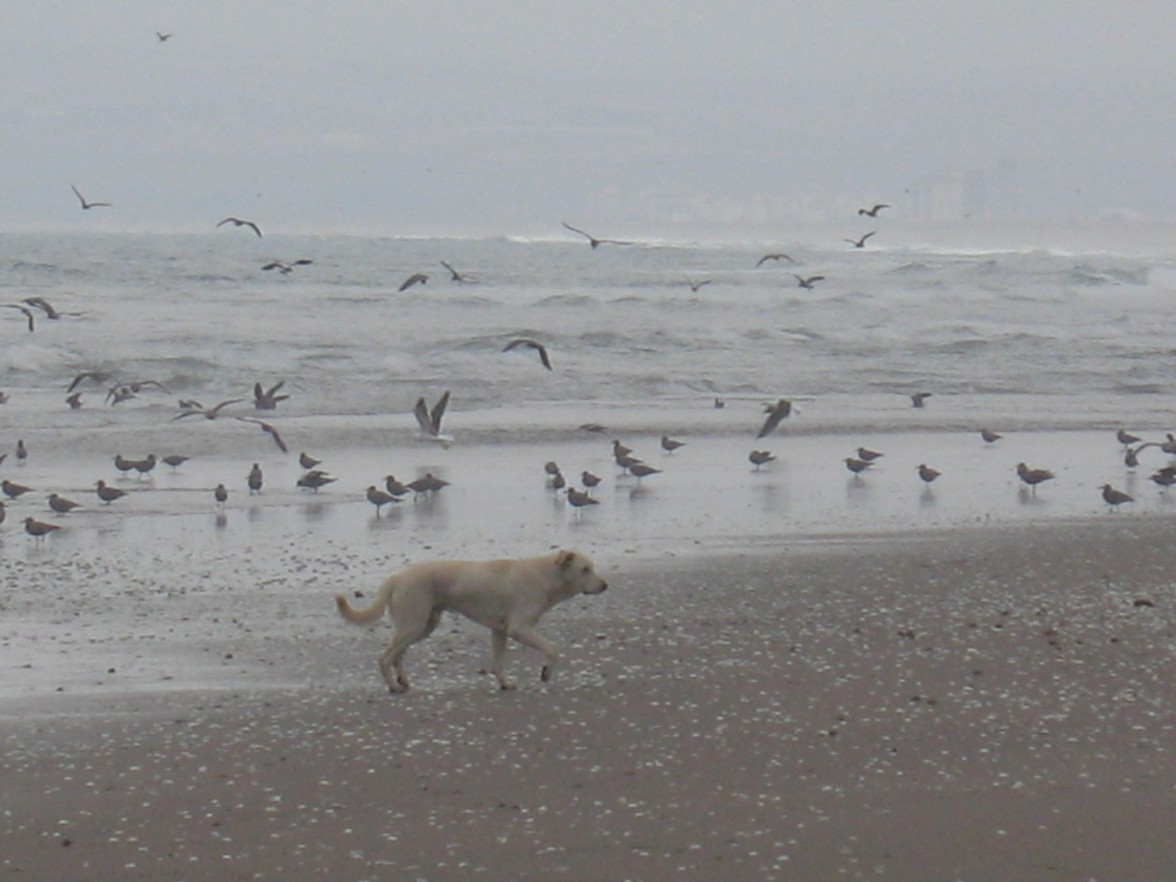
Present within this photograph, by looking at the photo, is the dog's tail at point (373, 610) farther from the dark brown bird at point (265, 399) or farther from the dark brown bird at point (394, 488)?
the dark brown bird at point (265, 399)

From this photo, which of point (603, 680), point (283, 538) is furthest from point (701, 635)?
point (283, 538)

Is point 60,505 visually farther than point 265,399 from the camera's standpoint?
No

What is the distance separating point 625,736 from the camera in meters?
7.23

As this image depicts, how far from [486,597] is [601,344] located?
82.5 feet

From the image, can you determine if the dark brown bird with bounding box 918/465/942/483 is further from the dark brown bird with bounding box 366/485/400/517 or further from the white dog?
the white dog

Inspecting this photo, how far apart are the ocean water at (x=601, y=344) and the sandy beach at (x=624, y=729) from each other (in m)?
10.6

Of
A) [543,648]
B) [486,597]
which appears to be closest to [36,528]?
[486,597]

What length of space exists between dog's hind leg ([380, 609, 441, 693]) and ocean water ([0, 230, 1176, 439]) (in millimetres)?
12291

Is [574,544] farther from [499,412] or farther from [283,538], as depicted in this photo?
[499,412]

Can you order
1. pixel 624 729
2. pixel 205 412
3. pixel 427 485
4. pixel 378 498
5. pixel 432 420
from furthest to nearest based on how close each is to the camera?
pixel 205 412
pixel 432 420
pixel 427 485
pixel 378 498
pixel 624 729

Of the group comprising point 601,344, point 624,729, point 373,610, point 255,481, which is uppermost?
point 373,610

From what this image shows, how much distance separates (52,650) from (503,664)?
2.29m

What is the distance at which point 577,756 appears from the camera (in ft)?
22.8

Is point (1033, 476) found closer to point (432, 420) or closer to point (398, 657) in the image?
point (432, 420)
